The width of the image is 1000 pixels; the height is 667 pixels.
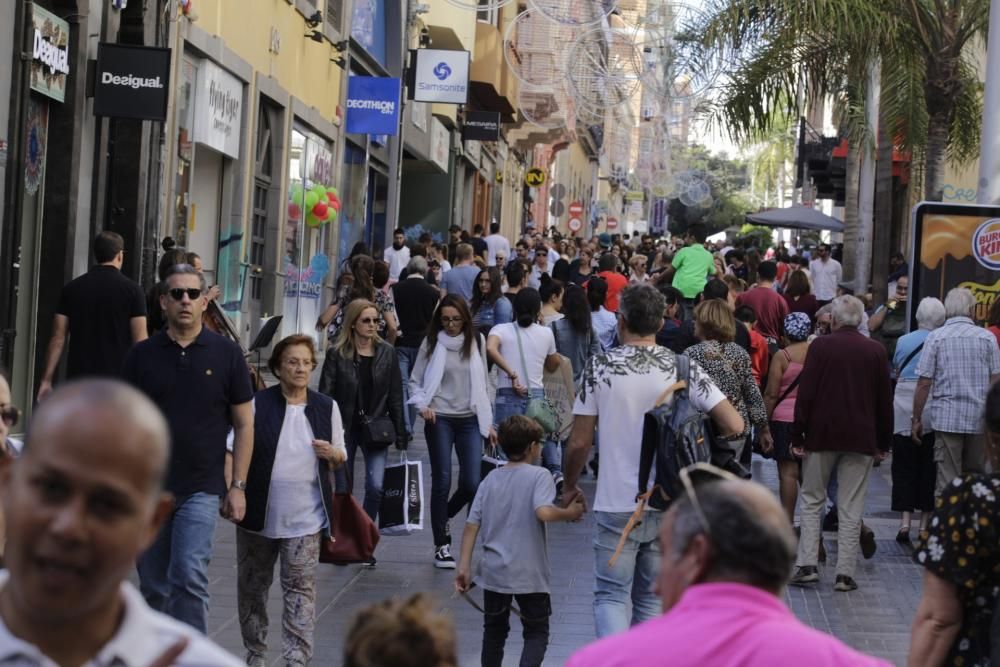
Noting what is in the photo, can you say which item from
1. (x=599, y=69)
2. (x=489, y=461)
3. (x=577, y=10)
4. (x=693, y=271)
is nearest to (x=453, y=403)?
(x=489, y=461)

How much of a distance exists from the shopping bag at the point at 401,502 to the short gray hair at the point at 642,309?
339 centimetres

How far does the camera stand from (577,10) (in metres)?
23.3

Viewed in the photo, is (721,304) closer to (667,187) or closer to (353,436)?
(353,436)

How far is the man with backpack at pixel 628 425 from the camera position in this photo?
7.18 m

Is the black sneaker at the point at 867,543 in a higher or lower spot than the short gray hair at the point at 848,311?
lower

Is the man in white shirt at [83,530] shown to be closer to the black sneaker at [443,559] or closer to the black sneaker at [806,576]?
the black sneaker at [443,559]

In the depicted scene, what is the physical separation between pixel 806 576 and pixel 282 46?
1377 centimetres

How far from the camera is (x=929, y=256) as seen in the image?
14.0m

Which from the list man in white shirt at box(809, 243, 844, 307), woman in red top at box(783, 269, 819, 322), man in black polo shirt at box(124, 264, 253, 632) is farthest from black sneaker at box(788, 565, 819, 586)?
man in white shirt at box(809, 243, 844, 307)

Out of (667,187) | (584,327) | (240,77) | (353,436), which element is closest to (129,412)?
(353,436)

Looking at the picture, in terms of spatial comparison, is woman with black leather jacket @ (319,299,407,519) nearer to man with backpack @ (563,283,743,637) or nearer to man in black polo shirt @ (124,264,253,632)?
man in black polo shirt @ (124,264,253,632)

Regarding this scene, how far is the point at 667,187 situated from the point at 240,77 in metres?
46.4

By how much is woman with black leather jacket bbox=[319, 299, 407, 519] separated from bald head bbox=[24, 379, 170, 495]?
815cm

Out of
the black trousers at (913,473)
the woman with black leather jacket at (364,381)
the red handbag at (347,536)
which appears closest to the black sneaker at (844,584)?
the black trousers at (913,473)
